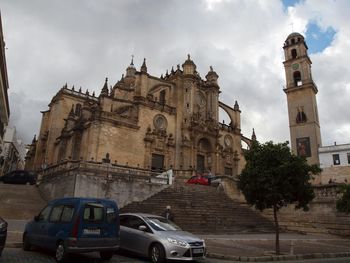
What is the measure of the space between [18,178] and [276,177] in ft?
81.5

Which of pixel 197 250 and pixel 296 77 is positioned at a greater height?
pixel 296 77

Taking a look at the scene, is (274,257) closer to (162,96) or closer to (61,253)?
(61,253)

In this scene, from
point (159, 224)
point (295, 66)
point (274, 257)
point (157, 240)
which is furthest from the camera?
point (295, 66)

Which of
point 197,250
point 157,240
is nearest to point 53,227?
point 157,240

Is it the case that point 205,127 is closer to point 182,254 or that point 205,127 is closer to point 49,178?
point 49,178

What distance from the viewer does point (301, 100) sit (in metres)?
49.6

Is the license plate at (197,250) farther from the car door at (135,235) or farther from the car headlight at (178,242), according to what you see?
the car door at (135,235)

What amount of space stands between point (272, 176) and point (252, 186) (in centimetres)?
88

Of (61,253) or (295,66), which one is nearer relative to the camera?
(61,253)

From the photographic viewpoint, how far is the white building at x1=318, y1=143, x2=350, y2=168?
4428 cm

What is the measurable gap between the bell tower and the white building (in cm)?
104

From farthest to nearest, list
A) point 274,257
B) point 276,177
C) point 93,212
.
→ 1. point 276,177
2. point 274,257
3. point 93,212

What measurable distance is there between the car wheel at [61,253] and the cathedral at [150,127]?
23.3 m

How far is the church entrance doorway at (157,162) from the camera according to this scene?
35975mm
